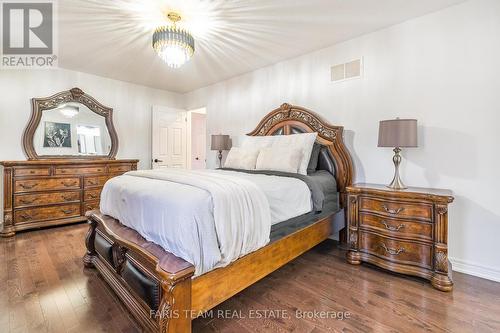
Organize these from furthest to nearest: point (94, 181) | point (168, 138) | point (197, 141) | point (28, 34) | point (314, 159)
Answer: point (197, 141), point (168, 138), point (94, 181), point (314, 159), point (28, 34)

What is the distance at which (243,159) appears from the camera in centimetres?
310

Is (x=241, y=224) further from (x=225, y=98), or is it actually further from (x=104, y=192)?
(x=225, y=98)

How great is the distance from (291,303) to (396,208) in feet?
4.12

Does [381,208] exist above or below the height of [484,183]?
below

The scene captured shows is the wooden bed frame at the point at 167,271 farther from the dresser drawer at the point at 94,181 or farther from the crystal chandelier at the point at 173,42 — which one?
the dresser drawer at the point at 94,181

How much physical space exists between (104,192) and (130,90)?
10.4ft

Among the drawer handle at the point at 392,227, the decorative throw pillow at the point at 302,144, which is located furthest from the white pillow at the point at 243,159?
the drawer handle at the point at 392,227

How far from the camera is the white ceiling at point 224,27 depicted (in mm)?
2256

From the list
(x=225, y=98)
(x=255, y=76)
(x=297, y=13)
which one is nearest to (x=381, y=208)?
(x=297, y=13)

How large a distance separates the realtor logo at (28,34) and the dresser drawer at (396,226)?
143 inches

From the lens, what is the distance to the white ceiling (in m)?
2.26

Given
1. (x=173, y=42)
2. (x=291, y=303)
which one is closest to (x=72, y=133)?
(x=173, y=42)

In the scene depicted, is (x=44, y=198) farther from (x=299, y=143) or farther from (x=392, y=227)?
(x=392, y=227)

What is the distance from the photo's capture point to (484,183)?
2.16 m
